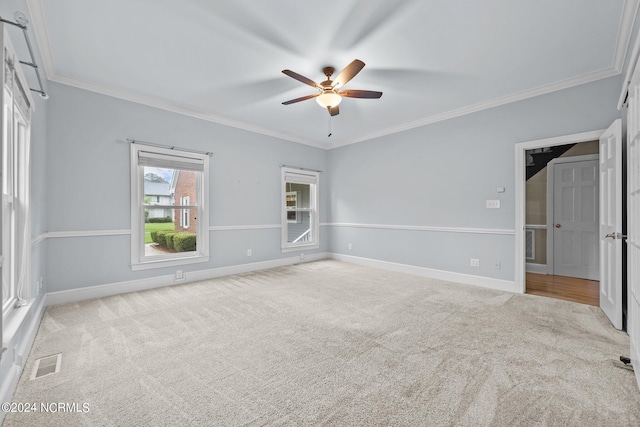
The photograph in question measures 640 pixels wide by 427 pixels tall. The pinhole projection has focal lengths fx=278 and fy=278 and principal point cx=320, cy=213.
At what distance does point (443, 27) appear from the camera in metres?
2.41

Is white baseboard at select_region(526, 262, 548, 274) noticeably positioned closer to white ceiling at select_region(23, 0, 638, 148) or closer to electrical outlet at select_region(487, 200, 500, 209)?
electrical outlet at select_region(487, 200, 500, 209)

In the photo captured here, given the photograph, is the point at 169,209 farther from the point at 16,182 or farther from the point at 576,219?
the point at 576,219

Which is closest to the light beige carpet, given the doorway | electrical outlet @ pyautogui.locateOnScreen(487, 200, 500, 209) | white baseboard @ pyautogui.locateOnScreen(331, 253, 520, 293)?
white baseboard @ pyautogui.locateOnScreen(331, 253, 520, 293)

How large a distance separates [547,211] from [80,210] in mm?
7314

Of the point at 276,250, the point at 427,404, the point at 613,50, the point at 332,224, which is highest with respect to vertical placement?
the point at 613,50

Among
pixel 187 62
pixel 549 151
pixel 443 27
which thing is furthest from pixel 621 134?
pixel 187 62

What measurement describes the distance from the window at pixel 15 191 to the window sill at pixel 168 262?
1.58m

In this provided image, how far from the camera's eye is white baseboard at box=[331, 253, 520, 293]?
3.91m

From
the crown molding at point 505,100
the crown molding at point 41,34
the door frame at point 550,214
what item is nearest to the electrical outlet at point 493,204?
the crown molding at point 505,100

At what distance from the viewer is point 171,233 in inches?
169

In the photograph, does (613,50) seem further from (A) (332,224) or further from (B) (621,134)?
(A) (332,224)

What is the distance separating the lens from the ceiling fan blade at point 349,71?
255cm

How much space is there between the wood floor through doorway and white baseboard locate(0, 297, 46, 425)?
5.16m

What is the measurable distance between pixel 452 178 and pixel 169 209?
445 centimetres
